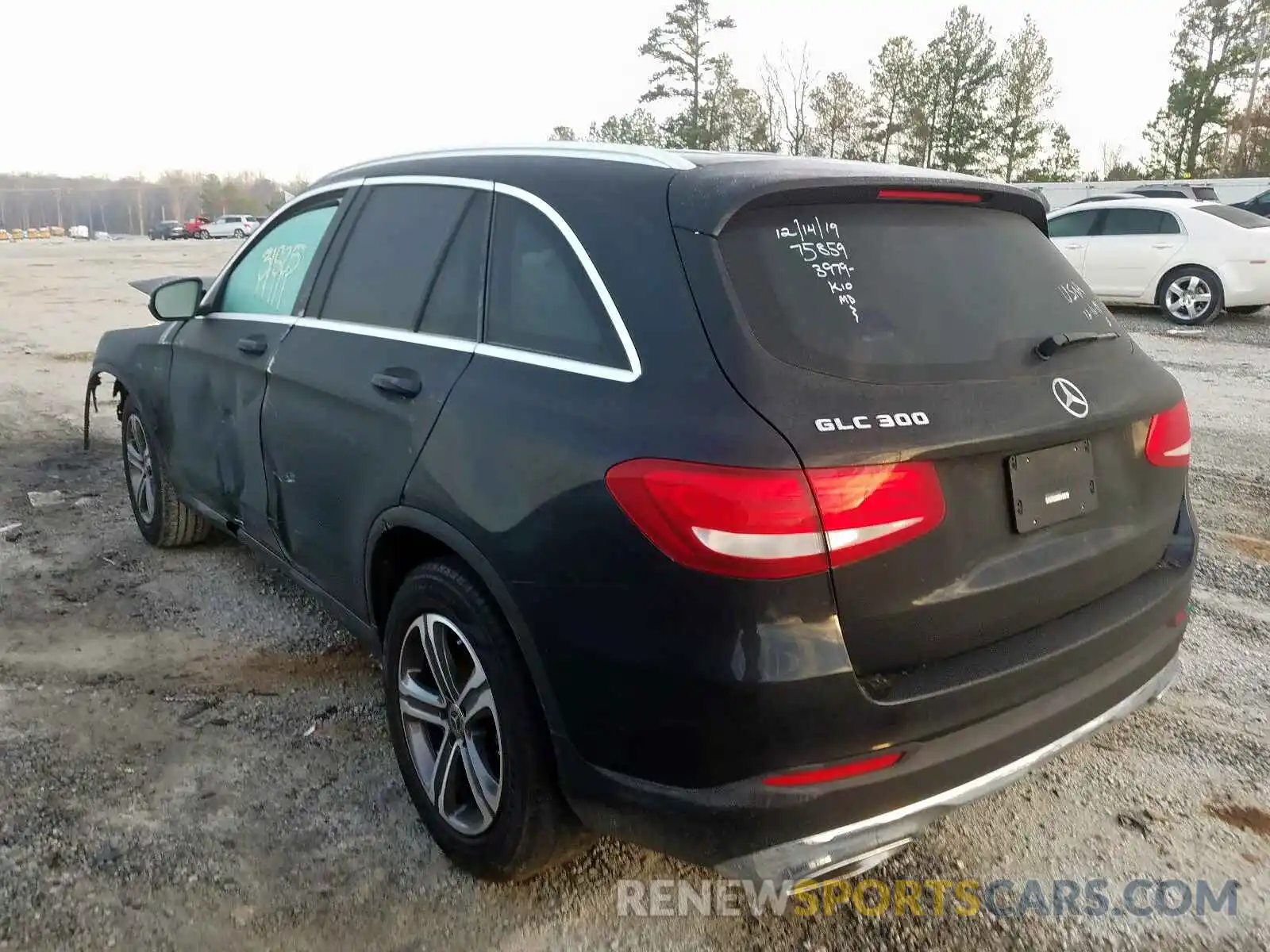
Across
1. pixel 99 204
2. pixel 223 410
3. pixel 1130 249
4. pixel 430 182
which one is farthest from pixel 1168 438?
pixel 99 204

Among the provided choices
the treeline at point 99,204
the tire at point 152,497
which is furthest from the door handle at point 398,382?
the treeline at point 99,204

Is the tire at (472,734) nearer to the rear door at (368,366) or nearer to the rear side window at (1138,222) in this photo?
the rear door at (368,366)

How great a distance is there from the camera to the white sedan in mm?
12586

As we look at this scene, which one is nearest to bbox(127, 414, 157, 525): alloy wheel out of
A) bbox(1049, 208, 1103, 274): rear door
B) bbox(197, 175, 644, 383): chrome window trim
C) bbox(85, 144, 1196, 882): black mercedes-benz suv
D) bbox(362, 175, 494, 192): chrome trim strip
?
bbox(197, 175, 644, 383): chrome window trim

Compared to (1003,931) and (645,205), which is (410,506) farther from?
(1003,931)

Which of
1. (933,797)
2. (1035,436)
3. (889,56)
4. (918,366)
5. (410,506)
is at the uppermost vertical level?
(889,56)

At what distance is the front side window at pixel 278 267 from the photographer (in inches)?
138

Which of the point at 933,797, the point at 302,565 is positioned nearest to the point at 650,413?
the point at 933,797

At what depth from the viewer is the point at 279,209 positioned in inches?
147

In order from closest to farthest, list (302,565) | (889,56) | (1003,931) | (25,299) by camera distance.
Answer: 1. (1003,931)
2. (302,565)
3. (25,299)
4. (889,56)

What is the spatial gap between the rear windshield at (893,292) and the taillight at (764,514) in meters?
0.27

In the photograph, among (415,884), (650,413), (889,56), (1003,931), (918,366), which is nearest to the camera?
(650,413)

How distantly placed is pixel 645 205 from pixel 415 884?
178 cm

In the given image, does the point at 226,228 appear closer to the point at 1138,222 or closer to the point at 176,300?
the point at 1138,222
